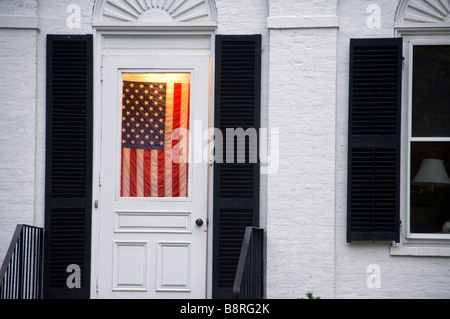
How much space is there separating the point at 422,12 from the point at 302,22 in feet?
4.11

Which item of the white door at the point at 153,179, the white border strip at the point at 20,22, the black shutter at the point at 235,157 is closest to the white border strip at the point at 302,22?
the black shutter at the point at 235,157

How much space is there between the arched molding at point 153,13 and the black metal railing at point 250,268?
7.69 ft

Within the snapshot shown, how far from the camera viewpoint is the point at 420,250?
265 inches

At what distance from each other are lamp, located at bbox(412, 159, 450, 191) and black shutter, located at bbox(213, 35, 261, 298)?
5.53ft

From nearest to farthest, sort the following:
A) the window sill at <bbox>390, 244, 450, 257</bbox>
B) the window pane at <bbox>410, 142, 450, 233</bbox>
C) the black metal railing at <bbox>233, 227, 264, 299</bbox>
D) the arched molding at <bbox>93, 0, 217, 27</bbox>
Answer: the black metal railing at <bbox>233, 227, 264, 299</bbox>, the window sill at <bbox>390, 244, 450, 257</bbox>, the window pane at <bbox>410, 142, 450, 233</bbox>, the arched molding at <bbox>93, 0, 217, 27</bbox>

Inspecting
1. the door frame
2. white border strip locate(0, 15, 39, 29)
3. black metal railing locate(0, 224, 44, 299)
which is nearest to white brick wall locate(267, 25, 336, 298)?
the door frame

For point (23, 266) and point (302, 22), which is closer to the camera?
point (23, 266)

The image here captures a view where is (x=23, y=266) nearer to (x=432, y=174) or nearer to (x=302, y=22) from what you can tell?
(x=302, y=22)

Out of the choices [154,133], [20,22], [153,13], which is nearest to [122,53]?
[153,13]

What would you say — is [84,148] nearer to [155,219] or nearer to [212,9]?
[155,219]

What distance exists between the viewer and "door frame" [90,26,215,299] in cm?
702

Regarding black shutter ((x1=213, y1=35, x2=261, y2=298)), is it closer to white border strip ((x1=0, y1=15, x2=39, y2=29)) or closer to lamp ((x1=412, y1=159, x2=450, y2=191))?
lamp ((x1=412, y1=159, x2=450, y2=191))

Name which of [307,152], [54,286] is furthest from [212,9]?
[54,286]

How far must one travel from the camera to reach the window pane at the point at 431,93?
6.89m
